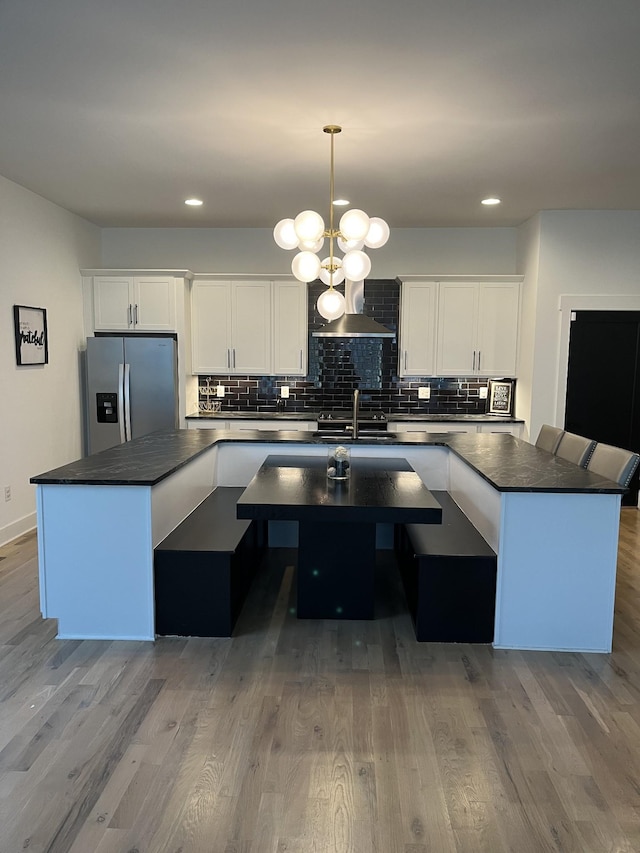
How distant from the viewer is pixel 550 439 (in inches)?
177

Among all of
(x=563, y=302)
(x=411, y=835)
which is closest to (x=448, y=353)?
(x=563, y=302)

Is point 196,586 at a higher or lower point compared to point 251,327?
lower

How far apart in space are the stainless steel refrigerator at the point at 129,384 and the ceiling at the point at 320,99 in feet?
4.46

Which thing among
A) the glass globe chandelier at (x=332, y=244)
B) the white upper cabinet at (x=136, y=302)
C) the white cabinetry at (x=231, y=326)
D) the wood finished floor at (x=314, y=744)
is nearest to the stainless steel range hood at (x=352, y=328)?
the glass globe chandelier at (x=332, y=244)

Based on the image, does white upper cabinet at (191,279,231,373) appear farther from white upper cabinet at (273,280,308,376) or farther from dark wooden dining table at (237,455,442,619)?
dark wooden dining table at (237,455,442,619)

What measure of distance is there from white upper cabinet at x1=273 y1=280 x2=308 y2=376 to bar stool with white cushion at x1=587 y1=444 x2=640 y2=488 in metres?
3.29

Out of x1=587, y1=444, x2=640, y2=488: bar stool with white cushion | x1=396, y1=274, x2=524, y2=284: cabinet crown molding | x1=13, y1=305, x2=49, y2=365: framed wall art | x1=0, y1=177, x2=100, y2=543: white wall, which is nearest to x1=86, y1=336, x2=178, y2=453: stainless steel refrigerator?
x1=0, y1=177, x2=100, y2=543: white wall

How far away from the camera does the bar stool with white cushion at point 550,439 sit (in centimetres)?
435

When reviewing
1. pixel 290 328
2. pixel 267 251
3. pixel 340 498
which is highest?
pixel 267 251

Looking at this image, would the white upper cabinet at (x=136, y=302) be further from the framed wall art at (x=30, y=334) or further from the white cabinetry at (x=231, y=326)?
the framed wall art at (x=30, y=334)

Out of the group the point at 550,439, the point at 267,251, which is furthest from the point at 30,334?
the point at 550,439

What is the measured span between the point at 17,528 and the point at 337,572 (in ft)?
9.51

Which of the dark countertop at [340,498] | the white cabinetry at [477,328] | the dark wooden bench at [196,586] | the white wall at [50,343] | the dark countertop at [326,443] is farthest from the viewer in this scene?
the white cabinetry at [477,328]

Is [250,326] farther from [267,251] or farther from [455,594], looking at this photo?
[455,594]
